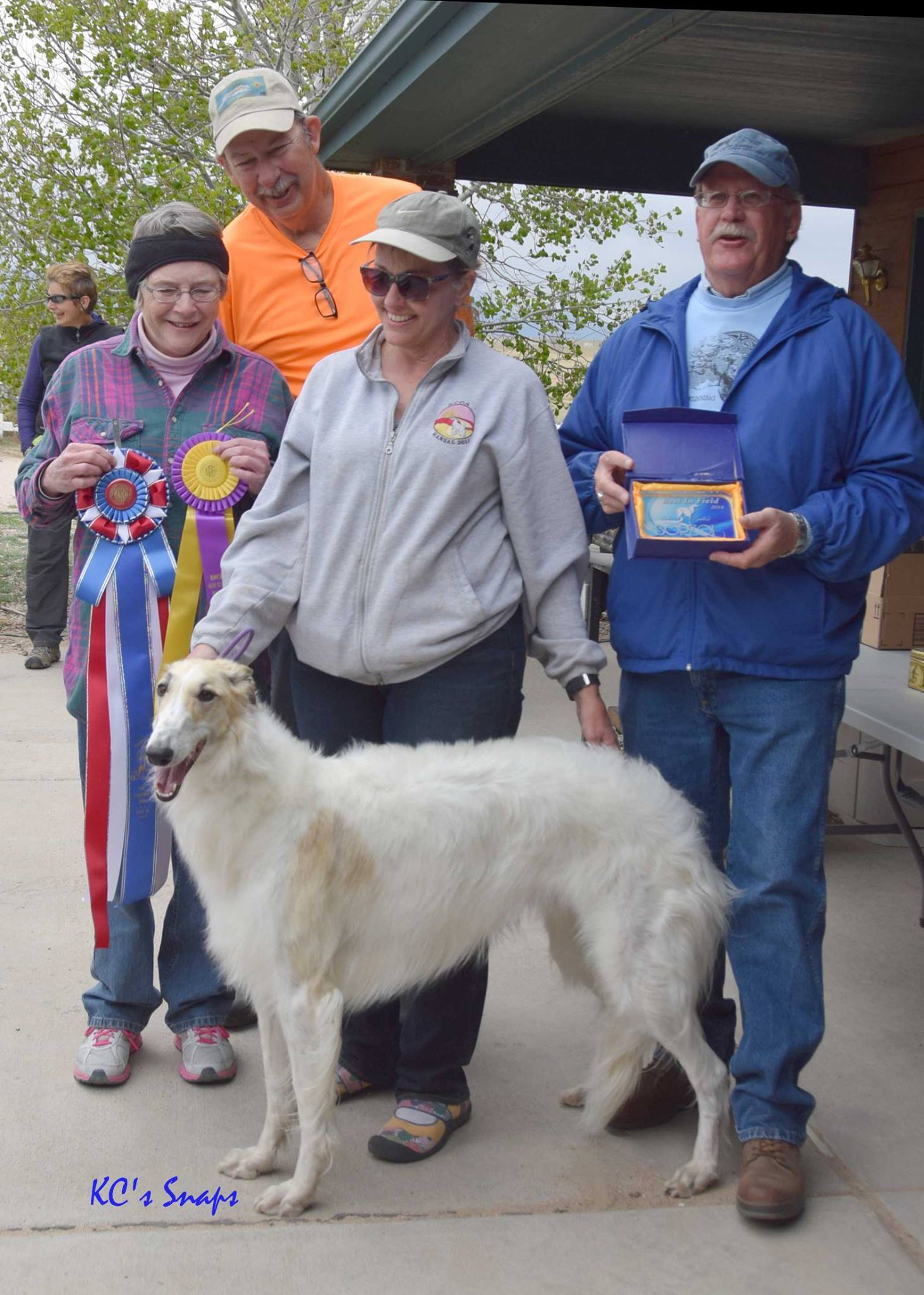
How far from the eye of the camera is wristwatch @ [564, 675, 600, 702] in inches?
121

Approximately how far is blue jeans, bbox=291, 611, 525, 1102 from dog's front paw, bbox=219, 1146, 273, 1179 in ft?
1.33

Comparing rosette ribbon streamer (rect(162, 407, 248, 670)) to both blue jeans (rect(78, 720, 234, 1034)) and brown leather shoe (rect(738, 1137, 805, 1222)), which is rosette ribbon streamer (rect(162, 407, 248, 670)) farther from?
brown leather shoe (rect(738, 1137, 805, 1222))

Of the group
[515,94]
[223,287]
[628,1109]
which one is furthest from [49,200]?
[628,1109]

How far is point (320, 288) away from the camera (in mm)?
3486

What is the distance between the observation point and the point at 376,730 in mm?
3246

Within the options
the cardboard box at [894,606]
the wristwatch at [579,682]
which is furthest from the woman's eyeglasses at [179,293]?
the cardboard box at [894,606]

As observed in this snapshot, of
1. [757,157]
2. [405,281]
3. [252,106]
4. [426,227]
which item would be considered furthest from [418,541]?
[252,106]

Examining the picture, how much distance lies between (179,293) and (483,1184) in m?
2.42

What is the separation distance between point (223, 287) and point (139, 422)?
43 cm

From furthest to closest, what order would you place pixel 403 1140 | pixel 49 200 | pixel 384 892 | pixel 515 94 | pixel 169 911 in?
pixel 49 200 → pixel 515 94 → pixel 169 911 → pixel 403 1140 → pixel 384 892

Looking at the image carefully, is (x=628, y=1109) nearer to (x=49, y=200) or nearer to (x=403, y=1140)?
(x=403, y=1140)

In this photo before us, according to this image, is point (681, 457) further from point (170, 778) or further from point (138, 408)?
point (138, 408)

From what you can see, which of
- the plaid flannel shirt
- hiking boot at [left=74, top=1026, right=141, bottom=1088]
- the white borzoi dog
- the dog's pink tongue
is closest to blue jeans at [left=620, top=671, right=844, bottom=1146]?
the white borzoi dog

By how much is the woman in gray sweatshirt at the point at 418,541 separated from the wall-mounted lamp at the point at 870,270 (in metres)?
6.14
